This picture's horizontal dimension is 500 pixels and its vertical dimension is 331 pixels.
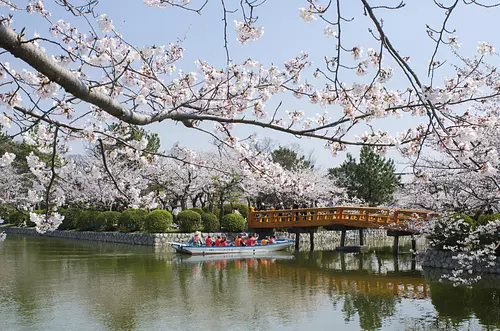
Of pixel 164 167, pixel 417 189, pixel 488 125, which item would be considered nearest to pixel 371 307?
pixel 488 125

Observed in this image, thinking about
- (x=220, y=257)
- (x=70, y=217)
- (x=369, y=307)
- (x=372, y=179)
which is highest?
(x=372, y=179)

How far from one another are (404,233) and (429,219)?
11.1 feet

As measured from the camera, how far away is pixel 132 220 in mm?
19734

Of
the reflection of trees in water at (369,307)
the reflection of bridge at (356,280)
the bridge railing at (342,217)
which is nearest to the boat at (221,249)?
the reflection of bridge at (356,280)

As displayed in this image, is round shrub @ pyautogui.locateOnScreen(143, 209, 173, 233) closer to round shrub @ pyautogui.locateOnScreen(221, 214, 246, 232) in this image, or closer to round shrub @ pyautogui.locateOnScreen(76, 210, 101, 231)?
round shrub @ pyautogui.locateOnScreen(221, 214, 246, 232)

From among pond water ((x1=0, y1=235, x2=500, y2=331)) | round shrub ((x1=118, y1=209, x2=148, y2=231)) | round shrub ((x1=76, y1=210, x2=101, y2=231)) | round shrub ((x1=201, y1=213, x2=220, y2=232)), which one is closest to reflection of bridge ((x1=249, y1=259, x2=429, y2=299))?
pond water ((x1=0, y1=235, x2=500, y2=331))

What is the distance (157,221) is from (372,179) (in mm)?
11426

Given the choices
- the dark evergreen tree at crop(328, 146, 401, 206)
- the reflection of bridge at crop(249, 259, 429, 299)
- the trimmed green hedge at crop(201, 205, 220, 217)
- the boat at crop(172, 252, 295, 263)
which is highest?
the dark evergreen tree at crop(328, 146, 401, 206)

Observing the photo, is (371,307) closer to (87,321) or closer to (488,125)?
(87,321)

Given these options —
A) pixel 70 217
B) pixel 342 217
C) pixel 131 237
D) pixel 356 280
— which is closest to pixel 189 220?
pixel 131 237

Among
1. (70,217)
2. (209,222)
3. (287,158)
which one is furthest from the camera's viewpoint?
(287,158)

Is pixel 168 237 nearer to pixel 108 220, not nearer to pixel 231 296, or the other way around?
pixel 108 220

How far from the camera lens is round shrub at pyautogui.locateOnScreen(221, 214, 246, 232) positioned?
64.3 ft

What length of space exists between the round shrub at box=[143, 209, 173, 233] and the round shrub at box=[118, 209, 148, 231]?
0.92 m
